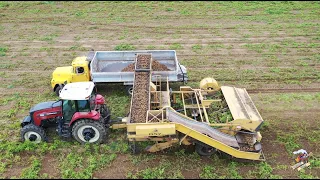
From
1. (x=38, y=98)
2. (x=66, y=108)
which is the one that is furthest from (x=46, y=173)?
(x=38, y=98)

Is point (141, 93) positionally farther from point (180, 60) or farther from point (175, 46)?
point (175, 46)

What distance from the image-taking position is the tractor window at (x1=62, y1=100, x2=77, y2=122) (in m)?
9.32

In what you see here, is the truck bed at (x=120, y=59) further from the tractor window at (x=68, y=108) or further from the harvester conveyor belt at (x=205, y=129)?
the harvester conveyor belt at (x=205, y=129)

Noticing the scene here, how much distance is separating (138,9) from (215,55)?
1068 centimetres

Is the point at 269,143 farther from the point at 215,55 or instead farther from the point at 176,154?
the point at 215,55

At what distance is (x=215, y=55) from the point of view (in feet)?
54.9

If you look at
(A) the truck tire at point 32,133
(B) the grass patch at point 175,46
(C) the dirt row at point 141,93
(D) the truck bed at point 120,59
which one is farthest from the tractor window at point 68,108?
(B) the grass patch at point 175,46

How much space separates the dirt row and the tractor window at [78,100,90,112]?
1.30 m

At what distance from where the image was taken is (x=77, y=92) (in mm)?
9141

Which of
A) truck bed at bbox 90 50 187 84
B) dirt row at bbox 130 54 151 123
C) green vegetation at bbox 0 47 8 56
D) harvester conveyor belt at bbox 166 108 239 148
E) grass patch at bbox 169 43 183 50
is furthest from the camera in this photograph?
grass patch at bbox 169 43 183 50

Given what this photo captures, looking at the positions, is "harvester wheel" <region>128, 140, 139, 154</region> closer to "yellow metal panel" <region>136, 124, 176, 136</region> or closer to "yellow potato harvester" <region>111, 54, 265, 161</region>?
"yellow potato harvester" <region>111, 54, 265, 161</region>

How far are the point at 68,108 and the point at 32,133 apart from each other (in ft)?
4.60

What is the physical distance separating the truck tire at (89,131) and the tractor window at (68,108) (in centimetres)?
41

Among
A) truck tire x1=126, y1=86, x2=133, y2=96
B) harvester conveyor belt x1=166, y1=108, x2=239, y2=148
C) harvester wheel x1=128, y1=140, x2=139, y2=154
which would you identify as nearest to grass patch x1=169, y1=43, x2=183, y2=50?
truck tire x1=126, y1=86, x2=133, y2=96
